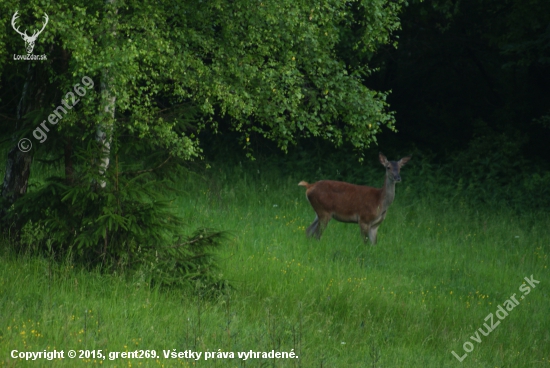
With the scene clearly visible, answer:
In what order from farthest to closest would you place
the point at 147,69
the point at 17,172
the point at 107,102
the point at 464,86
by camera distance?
the point at 464,86 < the point at 17,172 < the point at 147,69 < the point at 107,102

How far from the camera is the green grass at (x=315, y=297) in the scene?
312 inches

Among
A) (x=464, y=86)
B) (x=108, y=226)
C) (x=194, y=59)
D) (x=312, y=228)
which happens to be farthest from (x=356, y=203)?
(x=464, y=86)

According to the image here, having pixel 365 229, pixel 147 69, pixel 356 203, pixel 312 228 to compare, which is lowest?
pixel 312 228

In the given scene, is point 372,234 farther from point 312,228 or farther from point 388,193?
point 312,228

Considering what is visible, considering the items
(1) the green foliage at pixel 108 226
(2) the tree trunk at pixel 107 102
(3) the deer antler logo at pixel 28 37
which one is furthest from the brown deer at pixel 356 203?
(3) the deer antler logo at pixel 28 37

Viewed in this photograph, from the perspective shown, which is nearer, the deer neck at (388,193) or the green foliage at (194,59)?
the green foliage at (194,59)

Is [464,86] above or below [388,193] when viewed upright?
above

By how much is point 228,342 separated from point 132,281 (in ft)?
5.74

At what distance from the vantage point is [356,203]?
45.7ft

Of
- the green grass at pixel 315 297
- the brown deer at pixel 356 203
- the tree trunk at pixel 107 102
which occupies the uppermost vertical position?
the tree trunk at pixel 107 102

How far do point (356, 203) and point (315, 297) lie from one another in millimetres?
3561

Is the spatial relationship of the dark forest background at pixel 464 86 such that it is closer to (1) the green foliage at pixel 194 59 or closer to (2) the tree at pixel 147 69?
(1) the green foliage at pixel 194 59

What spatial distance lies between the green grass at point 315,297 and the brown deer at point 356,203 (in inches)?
13.2

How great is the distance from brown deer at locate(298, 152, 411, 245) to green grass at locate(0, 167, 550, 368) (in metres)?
0.33
